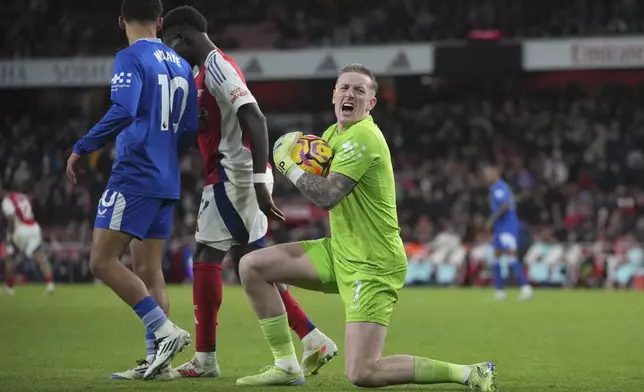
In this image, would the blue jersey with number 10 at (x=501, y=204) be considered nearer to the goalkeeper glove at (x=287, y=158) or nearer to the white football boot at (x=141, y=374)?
the white football boot at (x=141, y=374)

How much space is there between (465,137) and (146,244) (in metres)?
23.1

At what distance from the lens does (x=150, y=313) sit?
679cm

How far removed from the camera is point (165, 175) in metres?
6.92

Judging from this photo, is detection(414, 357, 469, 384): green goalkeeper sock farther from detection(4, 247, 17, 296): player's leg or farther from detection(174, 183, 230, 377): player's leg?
detection(4, 247, 17, 296): player's leg

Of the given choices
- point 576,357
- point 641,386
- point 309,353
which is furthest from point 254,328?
point 641,386

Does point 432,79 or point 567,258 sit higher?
point 432,79

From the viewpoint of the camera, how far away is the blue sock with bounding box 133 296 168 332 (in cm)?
677

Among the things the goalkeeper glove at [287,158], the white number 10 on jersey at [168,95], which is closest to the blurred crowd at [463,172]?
the white number 10 on jersey at [168,95]

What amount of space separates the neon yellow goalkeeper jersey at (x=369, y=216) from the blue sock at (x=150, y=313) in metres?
1.20

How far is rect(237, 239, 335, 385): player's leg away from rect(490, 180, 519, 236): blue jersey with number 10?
497 inches

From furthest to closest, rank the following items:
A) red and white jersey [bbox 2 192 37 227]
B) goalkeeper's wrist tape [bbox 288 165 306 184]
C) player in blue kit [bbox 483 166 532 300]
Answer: red and white jersey [bbox 2 192 37 227] → player in blue kit [bbox 483 166 532 300] → goalkeeper's wrist tape [bbox 288 165 306 184]

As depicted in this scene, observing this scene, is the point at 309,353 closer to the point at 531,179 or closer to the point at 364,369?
the point at 364,369

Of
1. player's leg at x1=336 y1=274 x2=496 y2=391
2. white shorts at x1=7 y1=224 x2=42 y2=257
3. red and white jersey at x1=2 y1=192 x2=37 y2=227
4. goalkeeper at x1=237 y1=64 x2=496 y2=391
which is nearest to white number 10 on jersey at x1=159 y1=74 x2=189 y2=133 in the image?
goalkeeper at x1=237 y1=64 x2=496 y2=391

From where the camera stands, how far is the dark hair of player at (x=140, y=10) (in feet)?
23.0
